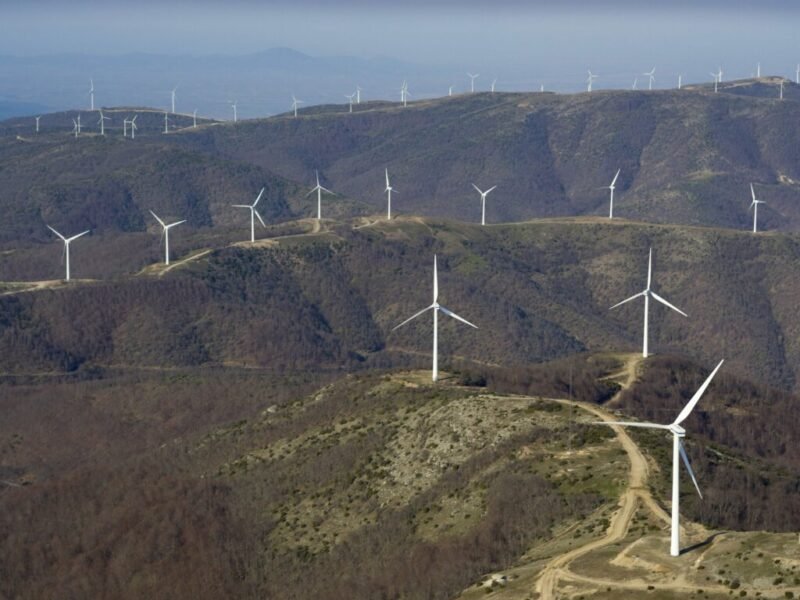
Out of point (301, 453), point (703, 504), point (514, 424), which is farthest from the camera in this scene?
point (301, 453)

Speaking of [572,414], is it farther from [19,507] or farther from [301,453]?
[19,507]

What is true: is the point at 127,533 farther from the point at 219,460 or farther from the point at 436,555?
the point at 436,555

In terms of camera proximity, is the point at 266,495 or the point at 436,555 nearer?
the point at 436,555

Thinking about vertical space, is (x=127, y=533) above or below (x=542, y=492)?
below

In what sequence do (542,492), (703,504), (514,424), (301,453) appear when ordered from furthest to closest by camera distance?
1. (301,453)
2. (514,424)
3. (542,492)
4. (703,504)

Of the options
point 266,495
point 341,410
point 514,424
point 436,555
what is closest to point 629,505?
point 436,555

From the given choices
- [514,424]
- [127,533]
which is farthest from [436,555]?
[127,533]
